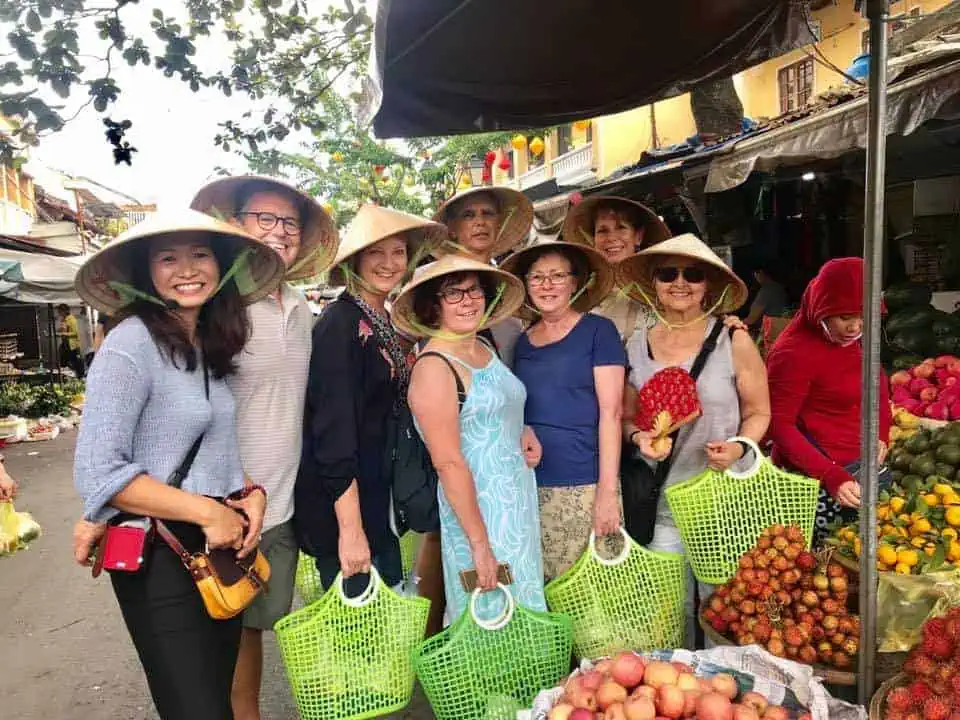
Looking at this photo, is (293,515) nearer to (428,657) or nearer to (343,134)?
(428,657)

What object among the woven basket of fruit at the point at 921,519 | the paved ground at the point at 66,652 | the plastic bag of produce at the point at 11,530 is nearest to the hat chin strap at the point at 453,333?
the woven basket of fruit at the point at 921,519

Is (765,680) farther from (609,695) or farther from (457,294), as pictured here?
(457,294)

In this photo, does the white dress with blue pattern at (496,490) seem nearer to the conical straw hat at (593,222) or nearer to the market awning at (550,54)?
the market awning at (550,54)

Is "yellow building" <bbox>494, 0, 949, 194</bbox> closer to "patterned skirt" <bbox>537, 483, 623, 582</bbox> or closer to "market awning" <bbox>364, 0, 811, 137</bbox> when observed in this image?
"market awning" <bbox>364, 0, 811, 137</bbox>

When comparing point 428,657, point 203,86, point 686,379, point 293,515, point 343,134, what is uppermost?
point 343,134

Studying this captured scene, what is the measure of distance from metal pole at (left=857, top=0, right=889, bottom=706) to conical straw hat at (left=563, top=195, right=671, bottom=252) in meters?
1.74

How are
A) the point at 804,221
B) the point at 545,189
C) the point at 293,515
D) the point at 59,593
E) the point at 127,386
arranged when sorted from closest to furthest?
the point at 127,386, the point at 293,515, the point at 59,593, the point at 804,221, the point at 545,189

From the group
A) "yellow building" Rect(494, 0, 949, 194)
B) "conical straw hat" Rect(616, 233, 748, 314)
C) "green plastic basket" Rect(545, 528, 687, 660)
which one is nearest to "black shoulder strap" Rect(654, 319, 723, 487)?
"conical straw hat" Rect(616, 233, 748, 314)

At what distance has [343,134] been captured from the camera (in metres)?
18.7

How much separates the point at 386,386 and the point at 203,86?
3.82m

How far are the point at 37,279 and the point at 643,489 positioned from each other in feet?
35.7

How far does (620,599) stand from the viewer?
260 centimetres

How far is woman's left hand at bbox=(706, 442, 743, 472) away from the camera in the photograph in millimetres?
2697

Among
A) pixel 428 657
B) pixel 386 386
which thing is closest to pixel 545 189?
pixel 386 386
